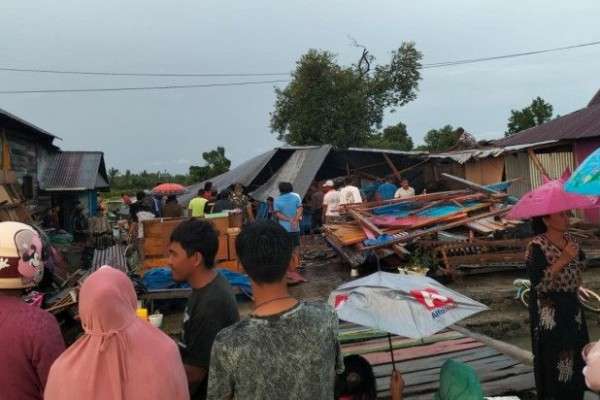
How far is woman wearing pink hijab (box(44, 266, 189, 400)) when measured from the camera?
187cm

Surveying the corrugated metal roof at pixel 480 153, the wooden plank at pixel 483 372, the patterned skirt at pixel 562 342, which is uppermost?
the corrugated metal roof at pixel 480 153

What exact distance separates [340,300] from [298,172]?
1241cm

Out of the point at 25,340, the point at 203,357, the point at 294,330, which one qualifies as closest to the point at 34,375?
the point at 25,340

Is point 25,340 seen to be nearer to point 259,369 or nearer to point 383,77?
point 259,369

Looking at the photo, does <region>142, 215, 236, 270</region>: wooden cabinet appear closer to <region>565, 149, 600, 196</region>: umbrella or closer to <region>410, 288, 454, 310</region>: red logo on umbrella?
<region>410, 288, 454, 310</region>: red logo on umbrella

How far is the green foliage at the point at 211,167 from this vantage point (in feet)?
105

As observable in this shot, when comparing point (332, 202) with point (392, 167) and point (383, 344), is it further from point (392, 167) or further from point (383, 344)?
point (383, 344)

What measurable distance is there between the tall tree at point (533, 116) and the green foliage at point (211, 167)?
1673 centimetres

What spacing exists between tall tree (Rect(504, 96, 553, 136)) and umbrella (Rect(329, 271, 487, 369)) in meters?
28.2

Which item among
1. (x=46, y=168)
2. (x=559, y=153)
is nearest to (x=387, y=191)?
(x=559, y=153)

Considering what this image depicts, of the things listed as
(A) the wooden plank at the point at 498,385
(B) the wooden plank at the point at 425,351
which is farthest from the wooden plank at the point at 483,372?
(B) the wooden plank at the point at 425,351

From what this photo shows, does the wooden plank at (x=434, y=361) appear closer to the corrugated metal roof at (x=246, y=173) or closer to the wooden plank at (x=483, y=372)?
the wooden plank at (x=483, y=372)

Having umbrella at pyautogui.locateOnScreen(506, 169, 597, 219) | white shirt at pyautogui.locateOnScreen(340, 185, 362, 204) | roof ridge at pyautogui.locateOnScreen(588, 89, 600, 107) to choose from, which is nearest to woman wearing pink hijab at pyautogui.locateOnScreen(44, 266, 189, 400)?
umbrella at pyautogui.locateOnScreen(506, 169, 597, 219)

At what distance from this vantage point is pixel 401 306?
10.1 ft
